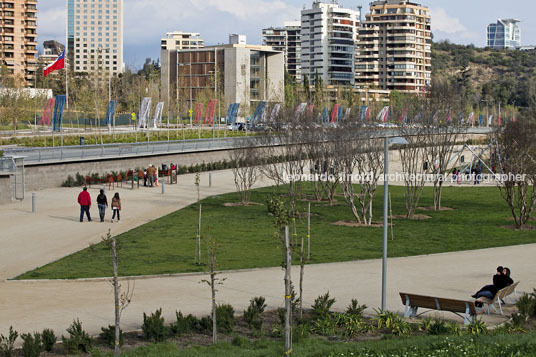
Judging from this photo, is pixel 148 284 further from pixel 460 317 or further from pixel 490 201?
pixel 490 201

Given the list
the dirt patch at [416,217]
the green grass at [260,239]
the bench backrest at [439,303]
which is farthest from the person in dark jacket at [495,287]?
the dirt patch at [416,217]

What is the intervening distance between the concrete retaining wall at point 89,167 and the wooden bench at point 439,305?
93.1 feet

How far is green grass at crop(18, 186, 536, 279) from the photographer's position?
21.1 meters

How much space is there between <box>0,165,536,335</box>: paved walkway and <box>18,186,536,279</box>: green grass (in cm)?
98

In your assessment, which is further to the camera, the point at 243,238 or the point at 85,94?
the point at 85,94

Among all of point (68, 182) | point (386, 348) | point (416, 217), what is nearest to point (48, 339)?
point (386, 348)

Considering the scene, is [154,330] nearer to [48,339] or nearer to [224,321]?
[224,321]

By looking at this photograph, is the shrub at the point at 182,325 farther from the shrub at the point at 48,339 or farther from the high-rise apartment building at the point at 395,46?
the high-rise apartment building at the point at 395,46

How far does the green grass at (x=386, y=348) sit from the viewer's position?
37.7ft

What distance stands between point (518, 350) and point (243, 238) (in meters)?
15.6

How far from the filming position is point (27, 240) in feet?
83.1

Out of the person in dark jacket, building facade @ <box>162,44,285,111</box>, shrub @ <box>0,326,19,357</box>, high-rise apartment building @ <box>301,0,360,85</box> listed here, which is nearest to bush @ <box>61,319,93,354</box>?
shrub @ <box>0,326,19,357</box>

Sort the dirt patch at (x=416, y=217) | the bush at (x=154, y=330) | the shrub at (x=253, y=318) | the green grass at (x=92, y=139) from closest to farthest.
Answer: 1. the bush at (x=154, y=330)
2. the shrub at (x=253, y=318)
3. the dirt patch at (x=416, y=217)
4. the green grass at (x=92, y=139)

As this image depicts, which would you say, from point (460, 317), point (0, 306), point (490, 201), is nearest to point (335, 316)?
point (460, 317)
